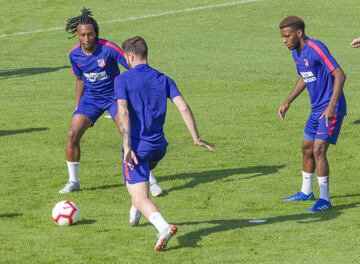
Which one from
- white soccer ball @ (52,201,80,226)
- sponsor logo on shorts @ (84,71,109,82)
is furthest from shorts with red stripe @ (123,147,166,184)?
sponsor logo on shorts @ (84,71,109,82)

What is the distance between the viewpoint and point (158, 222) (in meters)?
11.3

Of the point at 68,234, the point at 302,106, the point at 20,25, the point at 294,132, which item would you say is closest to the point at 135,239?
the point at 68,234

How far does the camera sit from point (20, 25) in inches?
1483

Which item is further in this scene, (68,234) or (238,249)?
(68,234)

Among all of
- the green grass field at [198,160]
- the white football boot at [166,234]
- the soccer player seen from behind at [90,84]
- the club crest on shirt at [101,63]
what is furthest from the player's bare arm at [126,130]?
the club crest on shirt at [101,63]

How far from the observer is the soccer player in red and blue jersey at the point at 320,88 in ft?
43.2

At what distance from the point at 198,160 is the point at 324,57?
4721mm

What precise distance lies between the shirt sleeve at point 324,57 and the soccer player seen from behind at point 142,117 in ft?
8.48

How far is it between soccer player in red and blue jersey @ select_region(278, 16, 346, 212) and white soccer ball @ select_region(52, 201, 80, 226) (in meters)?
3.15

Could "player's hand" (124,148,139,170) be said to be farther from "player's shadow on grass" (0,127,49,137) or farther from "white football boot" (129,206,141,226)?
"player's shadow on grass" (0,127,49,137)

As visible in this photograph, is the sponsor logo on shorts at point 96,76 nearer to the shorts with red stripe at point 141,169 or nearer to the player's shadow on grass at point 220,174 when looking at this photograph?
the player's shadow on grass at point 220,174

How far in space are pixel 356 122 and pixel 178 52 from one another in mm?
11223

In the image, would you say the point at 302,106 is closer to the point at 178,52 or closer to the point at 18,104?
the point at 18,104

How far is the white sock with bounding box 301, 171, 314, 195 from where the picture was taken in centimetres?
1420
